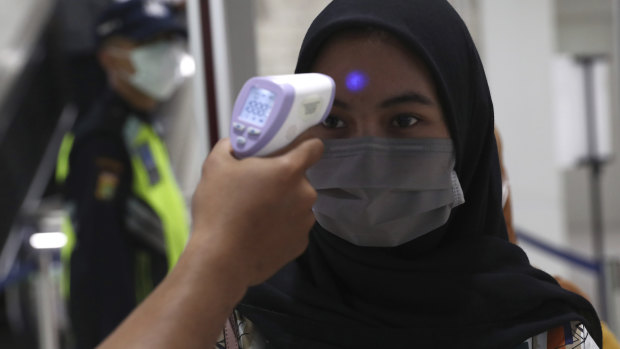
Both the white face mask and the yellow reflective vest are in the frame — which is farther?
the white face mask

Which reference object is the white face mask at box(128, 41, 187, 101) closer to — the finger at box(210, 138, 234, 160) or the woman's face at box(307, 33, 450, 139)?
the woman's face at box(307, 33, 450, 139)

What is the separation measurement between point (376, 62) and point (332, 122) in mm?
90

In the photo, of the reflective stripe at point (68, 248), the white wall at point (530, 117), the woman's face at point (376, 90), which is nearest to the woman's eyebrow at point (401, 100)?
the woman's face at point (376, 90)

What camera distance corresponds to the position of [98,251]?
8.08 feet

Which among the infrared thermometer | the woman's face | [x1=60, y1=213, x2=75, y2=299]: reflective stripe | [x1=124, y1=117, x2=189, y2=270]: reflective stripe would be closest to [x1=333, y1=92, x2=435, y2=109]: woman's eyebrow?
the woman's face

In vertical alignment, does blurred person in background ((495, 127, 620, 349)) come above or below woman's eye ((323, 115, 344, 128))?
below

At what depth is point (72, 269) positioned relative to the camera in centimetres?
249

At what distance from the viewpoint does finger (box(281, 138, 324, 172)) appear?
646mm

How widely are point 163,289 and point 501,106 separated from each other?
1.64 metres

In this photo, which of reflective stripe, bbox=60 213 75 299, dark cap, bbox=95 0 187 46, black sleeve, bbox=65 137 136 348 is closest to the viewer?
black sleeve, bbox=65 137 136 348

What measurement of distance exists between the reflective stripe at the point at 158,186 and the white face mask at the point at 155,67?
0.52 ft

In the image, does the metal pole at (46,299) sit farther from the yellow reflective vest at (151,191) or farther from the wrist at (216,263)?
the wrist at (216,263)

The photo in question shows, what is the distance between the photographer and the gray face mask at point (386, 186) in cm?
84

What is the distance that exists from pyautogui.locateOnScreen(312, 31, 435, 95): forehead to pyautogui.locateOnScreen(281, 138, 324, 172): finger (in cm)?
18
